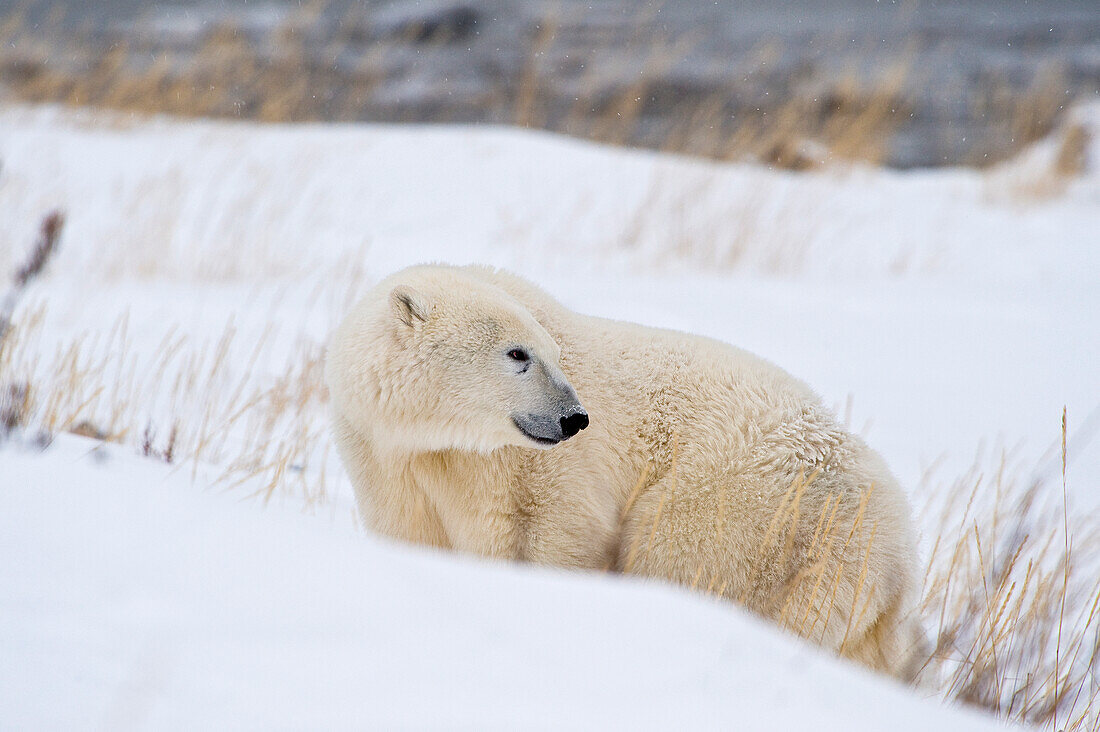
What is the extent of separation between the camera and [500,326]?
2088 mm

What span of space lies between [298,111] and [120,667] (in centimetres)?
1049

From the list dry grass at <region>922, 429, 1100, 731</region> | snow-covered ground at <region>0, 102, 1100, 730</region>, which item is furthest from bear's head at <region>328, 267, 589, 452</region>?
dry grass at <region>922, 429, 1100, 731</region>

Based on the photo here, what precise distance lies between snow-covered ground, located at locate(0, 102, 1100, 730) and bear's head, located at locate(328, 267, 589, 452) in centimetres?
32

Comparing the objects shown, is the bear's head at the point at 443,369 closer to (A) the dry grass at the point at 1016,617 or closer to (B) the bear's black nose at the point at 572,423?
(B) the bear's black nose at the point at 572,423

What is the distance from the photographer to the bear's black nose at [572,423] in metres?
1.91

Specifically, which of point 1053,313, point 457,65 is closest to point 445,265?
point 1053,313

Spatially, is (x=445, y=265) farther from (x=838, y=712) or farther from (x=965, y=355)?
(x=965, y=355)

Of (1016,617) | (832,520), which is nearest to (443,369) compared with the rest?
(832,520)

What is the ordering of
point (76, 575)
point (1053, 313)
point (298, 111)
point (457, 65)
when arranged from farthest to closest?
point (457, 65), point (298, 111), point (1053, 313), point (76, 575)

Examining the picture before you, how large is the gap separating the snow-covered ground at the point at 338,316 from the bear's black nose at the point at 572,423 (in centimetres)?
55

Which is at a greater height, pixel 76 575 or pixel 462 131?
pixel 462 131

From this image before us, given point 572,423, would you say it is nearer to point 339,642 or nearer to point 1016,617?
point 339,642

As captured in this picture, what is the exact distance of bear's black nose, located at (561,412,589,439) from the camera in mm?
1911

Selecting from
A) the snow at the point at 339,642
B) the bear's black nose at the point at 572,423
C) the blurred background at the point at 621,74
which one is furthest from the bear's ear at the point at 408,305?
the blurred background at the point at 621,74
